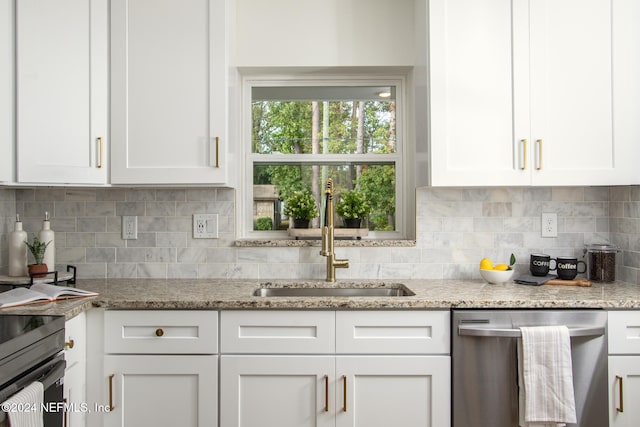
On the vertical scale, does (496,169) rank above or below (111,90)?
below

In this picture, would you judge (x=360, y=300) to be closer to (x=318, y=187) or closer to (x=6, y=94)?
(x=318, y=187)

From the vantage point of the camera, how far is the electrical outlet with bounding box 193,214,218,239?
2.47 metres

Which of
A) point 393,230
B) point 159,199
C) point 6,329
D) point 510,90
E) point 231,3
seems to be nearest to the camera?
point 6,329

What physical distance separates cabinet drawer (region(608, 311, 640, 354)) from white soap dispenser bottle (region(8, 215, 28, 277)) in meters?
2.56

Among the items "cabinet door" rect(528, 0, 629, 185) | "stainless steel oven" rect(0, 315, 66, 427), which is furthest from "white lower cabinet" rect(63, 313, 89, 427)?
"cabinet door" rect(528, 0, 629, 185)

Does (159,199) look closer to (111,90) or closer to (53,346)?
(111,90)

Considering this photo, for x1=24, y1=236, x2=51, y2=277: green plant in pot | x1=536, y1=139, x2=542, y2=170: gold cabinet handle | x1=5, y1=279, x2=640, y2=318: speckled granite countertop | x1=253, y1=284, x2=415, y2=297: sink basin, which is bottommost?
x1=253, y1=284, x2=415, y2=297: sink basin

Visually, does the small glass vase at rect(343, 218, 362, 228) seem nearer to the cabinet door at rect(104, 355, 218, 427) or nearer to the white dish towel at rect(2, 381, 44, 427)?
the cabinet door at rect(104, 355, 218, 427)

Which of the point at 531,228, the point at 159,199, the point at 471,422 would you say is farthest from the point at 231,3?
the point at 471,422

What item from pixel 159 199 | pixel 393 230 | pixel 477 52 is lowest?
pixel 393 230

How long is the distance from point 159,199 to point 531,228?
195cm

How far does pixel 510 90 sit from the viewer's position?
213 cm

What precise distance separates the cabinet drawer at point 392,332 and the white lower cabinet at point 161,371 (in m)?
0.52

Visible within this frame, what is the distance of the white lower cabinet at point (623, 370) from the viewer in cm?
187
